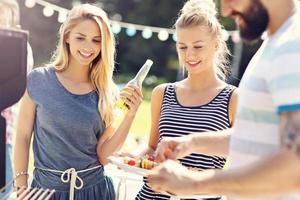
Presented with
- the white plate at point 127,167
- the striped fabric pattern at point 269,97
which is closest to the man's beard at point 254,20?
the striped fabric pattern at point 269,97

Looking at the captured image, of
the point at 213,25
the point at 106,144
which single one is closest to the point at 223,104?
the point at 213,25

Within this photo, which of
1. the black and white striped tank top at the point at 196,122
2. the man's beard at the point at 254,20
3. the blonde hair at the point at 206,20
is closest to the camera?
the man's beard at the point at 254,20

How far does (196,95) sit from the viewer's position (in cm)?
199

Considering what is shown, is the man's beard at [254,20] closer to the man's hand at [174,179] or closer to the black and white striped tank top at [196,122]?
the man's hand at [174,179]

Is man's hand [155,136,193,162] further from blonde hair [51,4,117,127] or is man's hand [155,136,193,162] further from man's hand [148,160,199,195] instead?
blonde hair [51,4,117,127]

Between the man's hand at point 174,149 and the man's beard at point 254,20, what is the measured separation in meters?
0.37

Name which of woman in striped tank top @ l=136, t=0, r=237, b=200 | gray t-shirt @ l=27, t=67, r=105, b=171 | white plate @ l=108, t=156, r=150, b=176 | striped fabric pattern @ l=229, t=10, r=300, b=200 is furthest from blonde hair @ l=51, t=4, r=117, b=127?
striped fabric pattern @ l=229, t=10, r=300, b=200

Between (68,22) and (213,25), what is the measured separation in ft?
1.80

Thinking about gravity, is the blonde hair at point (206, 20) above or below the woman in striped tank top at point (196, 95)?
above

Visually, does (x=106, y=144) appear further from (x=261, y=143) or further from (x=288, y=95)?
(x=288, y=95)

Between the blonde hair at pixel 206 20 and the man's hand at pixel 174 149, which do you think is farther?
the blonde hair at pixel 206 20

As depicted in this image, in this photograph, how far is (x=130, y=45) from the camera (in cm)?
1969

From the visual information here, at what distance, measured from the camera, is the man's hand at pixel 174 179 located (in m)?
1.05

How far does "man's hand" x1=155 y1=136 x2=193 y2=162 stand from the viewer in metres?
1.43
